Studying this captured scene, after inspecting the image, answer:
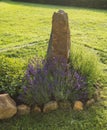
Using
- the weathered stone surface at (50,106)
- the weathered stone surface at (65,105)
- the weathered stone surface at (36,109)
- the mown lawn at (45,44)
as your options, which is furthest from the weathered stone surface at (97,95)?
the weathered stone surface at (36,109)

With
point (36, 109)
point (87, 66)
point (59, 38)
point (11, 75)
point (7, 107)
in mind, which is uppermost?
point (59, 38)

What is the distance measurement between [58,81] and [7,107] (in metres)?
0.84

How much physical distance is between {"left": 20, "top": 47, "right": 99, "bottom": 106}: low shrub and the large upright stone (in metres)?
0.19


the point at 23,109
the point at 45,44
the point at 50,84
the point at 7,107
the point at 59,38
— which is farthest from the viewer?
the point at 45,44

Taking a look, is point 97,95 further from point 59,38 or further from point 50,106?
point 59,38

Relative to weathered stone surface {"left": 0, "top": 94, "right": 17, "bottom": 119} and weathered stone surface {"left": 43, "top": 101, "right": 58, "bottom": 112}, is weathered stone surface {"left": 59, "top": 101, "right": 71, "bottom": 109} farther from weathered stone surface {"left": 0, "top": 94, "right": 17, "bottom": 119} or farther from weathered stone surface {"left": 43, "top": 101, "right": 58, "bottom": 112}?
weathered stone surface {"left": 0, "top": 94, "right": 17, "bottom": 119}

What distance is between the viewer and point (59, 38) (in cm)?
509

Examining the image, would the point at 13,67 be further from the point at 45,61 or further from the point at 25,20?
the point at 25,20

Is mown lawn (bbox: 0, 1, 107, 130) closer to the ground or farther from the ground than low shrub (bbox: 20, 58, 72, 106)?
closer to the ground

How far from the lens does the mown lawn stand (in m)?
4.31

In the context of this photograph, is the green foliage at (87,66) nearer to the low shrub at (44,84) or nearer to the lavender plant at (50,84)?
the lavender plant at (50,84)

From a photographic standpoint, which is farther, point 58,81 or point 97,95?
point 97,95

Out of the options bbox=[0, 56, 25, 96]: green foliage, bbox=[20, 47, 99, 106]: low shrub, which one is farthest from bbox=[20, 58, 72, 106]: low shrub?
bbox=[0, 56, 25, 96]: green foliage

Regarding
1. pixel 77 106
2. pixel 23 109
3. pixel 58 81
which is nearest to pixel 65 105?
pixel 77 106
